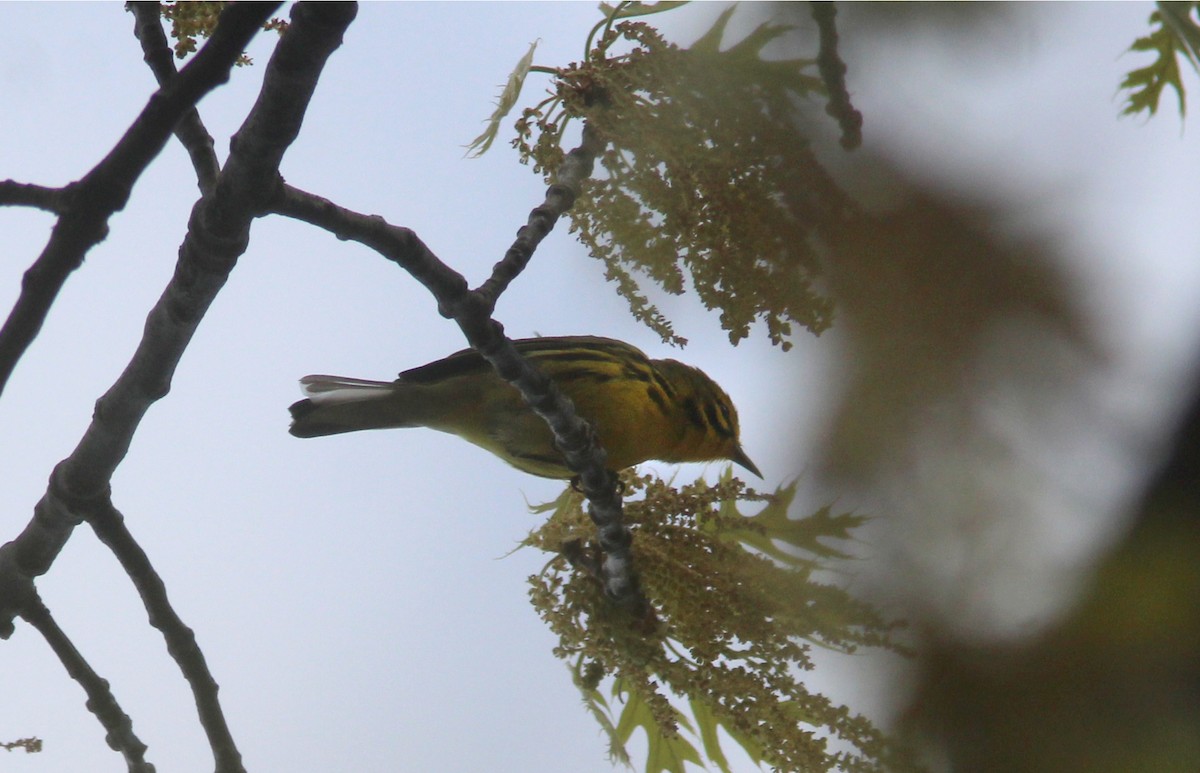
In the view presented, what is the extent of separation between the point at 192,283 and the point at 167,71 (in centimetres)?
22

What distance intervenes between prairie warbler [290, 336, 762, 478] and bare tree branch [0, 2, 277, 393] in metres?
1.20

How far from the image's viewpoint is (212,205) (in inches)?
34.3

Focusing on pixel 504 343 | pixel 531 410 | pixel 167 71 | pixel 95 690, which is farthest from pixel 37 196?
pixel 531 410

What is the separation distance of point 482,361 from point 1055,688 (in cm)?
114

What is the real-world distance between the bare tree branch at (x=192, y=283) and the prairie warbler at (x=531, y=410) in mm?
656

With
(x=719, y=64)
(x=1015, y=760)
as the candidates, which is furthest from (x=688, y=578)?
(x=719, y=64)

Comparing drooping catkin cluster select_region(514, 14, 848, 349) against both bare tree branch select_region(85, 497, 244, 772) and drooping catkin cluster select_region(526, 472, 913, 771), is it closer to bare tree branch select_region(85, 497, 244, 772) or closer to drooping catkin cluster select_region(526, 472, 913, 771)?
drooping catkin cluster select_region(526, 472, 913, 771)

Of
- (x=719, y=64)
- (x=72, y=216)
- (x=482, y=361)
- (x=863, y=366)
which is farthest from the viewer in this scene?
(x=482, y=361)

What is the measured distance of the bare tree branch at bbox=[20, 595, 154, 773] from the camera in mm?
1245

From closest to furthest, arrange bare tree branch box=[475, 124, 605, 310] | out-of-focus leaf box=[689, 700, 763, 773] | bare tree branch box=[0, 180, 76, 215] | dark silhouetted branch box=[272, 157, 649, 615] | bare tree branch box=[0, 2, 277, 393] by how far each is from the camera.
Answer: bare tree branch box=[0, 2, 277, 393] → bare tree branch box=[0, 180, 76, 215] → dark silhouetted branch box=[272, 157, 649, 615] → bare tree branch box=[475, 124, 605, 310] → out-of-focus leaf box=[689, 700, 763, 773]

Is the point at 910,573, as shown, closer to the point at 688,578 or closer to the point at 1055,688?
the point at 1055,688

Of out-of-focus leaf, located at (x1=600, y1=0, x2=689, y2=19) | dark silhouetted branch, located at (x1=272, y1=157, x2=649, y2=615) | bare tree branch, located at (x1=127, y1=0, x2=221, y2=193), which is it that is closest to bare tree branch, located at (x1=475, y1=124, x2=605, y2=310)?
dark silhouetted branch, located at (x1=272, y1=157, x2=649, y2=615)

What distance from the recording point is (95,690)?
4.10 ft

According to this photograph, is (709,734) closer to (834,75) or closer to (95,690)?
(95,690)
